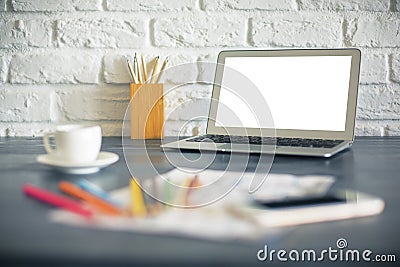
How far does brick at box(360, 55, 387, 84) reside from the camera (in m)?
1.25

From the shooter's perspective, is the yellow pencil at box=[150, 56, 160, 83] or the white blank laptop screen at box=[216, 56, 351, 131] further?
the yellow pencil at box=[150, 56, 160, 83]

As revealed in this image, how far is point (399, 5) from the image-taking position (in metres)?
1.24

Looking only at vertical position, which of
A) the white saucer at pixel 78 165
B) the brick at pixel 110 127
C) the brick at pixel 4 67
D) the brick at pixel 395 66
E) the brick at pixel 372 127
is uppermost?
the brick at pixel 395 66

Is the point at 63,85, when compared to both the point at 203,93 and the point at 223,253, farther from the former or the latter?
the point at 223,253

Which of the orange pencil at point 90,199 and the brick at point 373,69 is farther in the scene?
the brick at point 373,69

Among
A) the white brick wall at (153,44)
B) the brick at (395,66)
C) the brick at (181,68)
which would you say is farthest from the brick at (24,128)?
the brick at (395,66)

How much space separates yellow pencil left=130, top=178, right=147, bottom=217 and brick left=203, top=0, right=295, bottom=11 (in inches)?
24.5

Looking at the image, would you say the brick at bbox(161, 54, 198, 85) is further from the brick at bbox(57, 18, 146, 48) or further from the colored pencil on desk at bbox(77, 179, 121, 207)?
the colored pencil on desk at bbox(77, 179, 121, 207)

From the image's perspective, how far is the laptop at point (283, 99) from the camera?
3.64 ft

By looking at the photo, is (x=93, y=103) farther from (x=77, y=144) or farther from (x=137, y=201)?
(x=137, y=201)

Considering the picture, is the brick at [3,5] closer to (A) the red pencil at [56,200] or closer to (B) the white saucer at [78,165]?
(B) the white saucer at [78,165]

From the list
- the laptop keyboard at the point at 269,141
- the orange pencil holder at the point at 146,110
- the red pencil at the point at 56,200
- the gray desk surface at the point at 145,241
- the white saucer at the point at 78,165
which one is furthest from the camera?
the orange pencil holder at the point at 146,110

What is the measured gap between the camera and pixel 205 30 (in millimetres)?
1266

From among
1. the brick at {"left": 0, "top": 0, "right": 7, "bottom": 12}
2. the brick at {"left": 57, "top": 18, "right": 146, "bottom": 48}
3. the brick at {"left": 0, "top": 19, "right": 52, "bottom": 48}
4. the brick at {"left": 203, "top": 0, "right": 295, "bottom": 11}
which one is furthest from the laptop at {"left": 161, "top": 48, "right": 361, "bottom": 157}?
the brick at {"left": 0, "top": 0, "right": 7, "bottom": 12}
